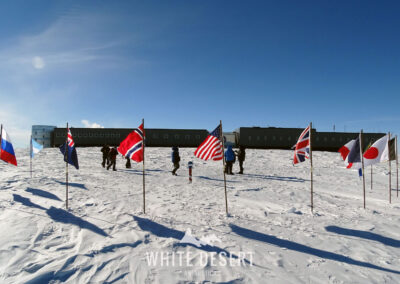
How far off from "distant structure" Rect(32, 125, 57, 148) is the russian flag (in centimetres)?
3253

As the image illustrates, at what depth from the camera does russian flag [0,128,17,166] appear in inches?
288

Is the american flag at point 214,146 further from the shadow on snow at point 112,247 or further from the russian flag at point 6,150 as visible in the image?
the russian flag at point 6,150

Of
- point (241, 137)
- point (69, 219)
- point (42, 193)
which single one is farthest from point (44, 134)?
point (69, 219)

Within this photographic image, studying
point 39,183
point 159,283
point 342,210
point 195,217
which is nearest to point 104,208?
point 195,217

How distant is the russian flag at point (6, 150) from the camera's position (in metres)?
7.32

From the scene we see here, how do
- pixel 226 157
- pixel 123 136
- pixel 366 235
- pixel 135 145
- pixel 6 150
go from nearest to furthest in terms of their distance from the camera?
1. pixel 366 235
2. pixel 135 145
3. pixel 6 150
4. pixel 226 157
5. pixel 123 136

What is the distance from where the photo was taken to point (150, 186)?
9992 mm

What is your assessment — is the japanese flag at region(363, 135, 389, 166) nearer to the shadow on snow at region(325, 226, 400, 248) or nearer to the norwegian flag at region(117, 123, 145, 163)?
the shadow on snow at region(325, 226, 400, 248)

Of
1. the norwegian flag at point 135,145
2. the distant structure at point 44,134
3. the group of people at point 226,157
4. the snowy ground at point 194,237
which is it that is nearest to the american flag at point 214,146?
the snowy ground at point 194,237

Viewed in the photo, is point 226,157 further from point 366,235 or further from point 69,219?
point 69,219

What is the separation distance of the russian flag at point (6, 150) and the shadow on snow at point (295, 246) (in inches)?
310

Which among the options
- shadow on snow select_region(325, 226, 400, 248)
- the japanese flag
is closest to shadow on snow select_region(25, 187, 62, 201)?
shadow on snow select_region(325, 226, 400, 248)

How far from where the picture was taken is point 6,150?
24.3ft

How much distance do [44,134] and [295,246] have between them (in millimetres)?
41974
